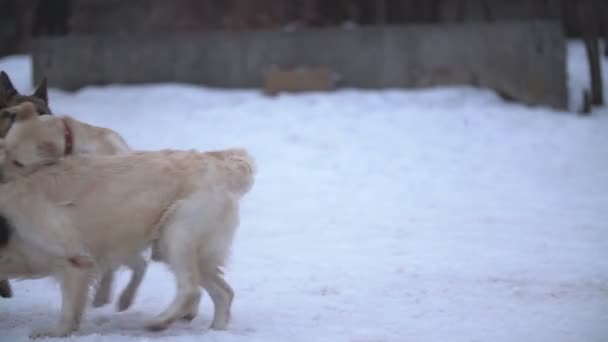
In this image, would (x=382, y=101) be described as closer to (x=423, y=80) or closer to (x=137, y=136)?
(x=423, y=80)

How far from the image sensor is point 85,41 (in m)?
16.4

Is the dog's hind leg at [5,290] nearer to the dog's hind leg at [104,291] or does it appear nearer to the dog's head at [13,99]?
the dog's hind leg at [104,291]

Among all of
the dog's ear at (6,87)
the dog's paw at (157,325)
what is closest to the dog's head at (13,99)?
the dog's ear at (6,87)

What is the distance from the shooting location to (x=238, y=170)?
5.71m

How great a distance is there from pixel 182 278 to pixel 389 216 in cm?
506

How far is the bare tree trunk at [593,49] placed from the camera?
14445mm

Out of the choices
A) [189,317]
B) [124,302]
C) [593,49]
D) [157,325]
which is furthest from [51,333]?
[593,49]

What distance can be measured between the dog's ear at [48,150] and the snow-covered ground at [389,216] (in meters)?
1.21

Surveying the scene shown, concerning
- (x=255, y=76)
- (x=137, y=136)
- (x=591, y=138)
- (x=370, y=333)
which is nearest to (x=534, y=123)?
(x=591, y=138)

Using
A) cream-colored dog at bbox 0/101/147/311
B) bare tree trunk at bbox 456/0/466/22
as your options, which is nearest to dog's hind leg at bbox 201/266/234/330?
cream-colored dog at bbox 0/101/147/311

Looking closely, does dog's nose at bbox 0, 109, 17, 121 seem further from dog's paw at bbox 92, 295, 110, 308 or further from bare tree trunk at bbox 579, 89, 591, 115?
bare tree trunk at bbox 579, 89, 591, 115

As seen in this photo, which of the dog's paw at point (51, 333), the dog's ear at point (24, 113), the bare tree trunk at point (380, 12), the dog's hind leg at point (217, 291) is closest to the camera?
the dog's paw at point (51, 333)

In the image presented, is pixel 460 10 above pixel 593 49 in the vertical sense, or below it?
above

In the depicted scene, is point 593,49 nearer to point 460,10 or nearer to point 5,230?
point 460,10
